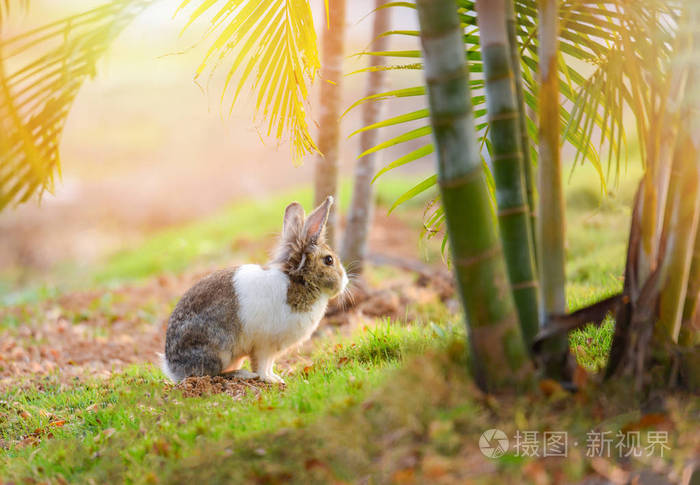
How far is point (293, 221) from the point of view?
4.15m

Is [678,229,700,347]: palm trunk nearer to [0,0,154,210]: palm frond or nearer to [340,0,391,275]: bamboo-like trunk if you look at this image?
[0,0,154,210]: palm frond

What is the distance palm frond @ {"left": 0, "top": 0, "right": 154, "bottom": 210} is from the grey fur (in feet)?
4.27

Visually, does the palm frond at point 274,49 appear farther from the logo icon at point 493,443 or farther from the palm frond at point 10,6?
the logo icon at point 493,443

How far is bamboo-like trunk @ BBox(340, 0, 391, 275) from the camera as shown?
6.24 meters

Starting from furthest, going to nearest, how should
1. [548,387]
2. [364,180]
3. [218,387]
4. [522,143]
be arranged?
1. [364,180]
2. [218,387]
3. [522,143]
4. [548,387]

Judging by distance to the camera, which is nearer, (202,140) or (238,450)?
(238,450)

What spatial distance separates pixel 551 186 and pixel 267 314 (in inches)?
77.6

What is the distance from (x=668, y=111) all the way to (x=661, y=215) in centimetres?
48

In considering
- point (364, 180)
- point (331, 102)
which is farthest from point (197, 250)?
point (331, 102)

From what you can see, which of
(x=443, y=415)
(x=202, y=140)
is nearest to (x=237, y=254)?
(x=443, y=415)

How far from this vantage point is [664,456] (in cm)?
264

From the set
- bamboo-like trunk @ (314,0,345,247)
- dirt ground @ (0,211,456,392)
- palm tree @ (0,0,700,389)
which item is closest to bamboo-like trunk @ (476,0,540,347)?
palm tree @ (0,0,700,389)

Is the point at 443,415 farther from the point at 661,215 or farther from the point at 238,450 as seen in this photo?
the point at 661,215

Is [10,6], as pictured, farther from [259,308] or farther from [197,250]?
[197,250]
